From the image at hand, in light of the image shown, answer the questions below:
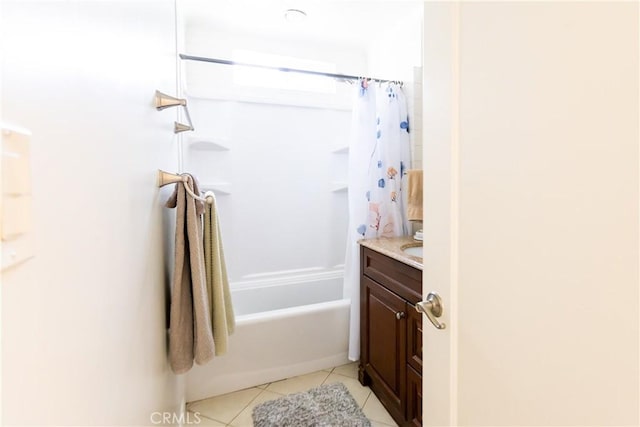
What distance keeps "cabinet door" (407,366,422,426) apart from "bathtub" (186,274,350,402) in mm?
637

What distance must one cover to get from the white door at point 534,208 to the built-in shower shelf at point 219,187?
76.7 inches

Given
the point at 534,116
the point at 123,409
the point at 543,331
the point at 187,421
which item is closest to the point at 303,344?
the point at 187,421

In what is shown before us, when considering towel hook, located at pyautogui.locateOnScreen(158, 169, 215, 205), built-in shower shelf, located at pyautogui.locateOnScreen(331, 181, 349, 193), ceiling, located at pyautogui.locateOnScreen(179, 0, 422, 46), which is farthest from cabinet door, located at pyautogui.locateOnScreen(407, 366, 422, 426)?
ceiling, located at pyautogui.locateOnScreen(179, 0, 422, 46)

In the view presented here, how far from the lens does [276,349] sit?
180cm

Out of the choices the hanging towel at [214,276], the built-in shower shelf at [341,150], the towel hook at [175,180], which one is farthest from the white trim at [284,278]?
the towel hook at [175,180]

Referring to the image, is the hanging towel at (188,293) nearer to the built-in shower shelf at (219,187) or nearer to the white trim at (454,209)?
the white trim at (454,209)

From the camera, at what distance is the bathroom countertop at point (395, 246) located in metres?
1.31

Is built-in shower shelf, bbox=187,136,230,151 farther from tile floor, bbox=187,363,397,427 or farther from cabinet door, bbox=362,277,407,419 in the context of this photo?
tile floor, bbox=187,363,397,427

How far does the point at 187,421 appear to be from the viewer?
1.52 m

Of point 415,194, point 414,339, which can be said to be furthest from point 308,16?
point 414,339

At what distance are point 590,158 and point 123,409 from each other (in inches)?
37.5

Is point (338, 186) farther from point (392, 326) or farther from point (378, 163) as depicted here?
point (392, 326)

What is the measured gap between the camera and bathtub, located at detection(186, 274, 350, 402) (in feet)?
5.57

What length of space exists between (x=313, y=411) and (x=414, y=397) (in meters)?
0.56
